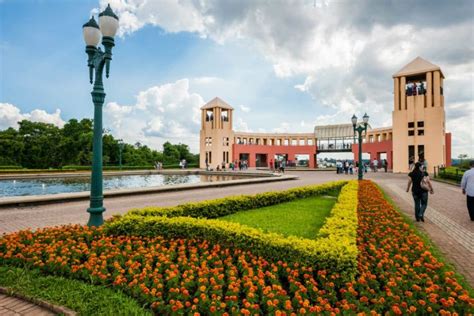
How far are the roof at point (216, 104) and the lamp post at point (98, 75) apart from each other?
123 feet

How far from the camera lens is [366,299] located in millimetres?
2967

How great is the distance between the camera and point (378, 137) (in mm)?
41469

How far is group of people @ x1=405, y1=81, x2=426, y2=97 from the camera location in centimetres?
2984

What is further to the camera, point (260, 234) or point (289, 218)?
point (289, 218)

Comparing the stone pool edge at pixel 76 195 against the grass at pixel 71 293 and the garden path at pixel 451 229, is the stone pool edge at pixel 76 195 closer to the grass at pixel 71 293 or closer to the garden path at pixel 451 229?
the grass at pixel 71 293

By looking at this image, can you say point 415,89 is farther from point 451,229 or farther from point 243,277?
point 243,277

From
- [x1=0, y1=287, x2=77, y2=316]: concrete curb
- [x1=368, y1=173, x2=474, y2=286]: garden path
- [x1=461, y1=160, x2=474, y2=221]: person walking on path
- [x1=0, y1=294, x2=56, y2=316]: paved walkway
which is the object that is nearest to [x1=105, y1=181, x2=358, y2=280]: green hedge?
[x1=368, y1=173, x2=474, y2=286]: garden path

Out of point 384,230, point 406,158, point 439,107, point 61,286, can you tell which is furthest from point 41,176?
point 439,107

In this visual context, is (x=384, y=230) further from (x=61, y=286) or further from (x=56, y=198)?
(x=56, y=198)

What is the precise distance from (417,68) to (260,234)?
33175mm

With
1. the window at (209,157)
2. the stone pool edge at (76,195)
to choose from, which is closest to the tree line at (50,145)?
the window at (209,157)

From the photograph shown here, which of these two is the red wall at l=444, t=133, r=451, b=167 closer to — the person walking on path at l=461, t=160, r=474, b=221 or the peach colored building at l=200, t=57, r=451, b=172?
the peach colored building at l=200, t=57, r=451, b=172

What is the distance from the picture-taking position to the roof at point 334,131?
4709cm

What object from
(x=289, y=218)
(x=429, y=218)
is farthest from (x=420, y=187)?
(x=289, y=218)
